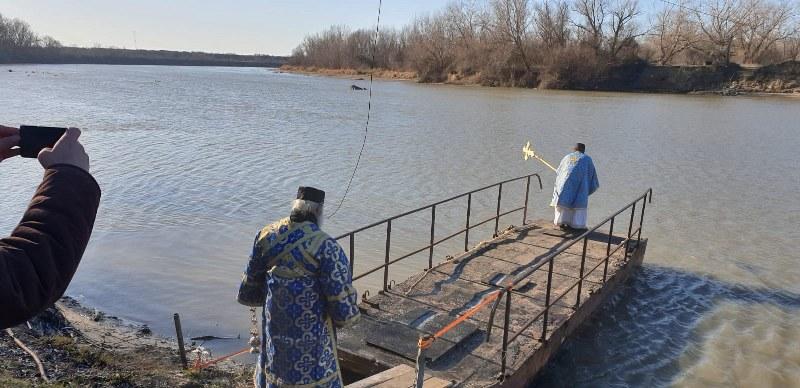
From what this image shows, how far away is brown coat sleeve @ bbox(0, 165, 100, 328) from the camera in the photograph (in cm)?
162

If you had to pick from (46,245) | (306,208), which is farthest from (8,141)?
(306,208)

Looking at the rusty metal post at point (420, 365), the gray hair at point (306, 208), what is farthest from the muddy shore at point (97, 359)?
the gray hair at point (306, 208)

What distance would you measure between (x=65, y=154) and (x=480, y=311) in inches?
213

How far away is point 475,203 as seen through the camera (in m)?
14.2

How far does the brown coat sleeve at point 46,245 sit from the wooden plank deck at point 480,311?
3.95 metres

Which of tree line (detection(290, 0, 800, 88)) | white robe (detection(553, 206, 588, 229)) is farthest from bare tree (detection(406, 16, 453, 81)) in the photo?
white robe (detection(553, 206, 588, 229))

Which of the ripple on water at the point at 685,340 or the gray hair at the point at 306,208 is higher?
the gray hair at the point at 306,208

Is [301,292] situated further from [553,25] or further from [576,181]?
[553,25]

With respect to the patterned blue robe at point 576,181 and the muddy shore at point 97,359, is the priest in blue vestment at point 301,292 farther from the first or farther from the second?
the patterned blue robe at point 576,181

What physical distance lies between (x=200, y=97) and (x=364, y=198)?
3306 centimetres

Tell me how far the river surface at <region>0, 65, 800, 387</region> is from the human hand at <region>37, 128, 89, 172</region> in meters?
5.72

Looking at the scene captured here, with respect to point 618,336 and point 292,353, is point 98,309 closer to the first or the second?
point 292,353

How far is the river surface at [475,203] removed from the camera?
26.3ft

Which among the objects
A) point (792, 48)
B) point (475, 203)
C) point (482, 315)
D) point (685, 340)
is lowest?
point (685, 340)
